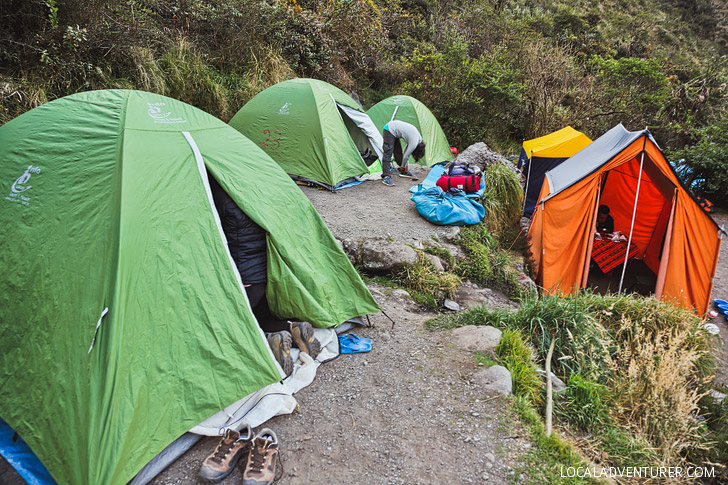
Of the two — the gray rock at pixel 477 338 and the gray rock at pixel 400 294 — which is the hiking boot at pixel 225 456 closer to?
the gray rock at pixel 477 338

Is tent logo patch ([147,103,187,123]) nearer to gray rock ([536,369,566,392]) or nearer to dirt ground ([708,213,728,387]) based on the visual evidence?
gray rock ([536,369,566,392])

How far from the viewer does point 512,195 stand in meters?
7.77

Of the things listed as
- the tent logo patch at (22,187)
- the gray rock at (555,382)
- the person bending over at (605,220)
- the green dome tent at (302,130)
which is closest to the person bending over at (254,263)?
the tent logo patch at (22,187)

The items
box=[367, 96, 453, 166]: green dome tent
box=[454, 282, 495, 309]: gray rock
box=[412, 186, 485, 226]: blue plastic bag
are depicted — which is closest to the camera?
box=[454, 282, 495, 309]: gray rock

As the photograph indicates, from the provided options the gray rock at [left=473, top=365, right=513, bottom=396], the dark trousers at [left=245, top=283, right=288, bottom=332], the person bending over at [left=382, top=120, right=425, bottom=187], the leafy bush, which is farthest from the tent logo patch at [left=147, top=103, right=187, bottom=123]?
the leafy bush

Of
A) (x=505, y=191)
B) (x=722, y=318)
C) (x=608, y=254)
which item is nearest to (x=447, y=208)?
(x=505, y=191)

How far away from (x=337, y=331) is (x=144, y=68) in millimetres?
6347

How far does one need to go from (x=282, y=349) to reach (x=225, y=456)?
0.82 meters

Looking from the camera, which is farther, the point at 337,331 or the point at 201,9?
the point at 201,9

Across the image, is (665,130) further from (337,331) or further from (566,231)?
(337,331)

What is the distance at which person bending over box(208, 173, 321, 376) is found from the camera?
313cm

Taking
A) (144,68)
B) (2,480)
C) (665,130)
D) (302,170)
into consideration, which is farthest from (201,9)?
(665,130)

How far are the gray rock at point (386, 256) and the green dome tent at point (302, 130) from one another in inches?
97.6

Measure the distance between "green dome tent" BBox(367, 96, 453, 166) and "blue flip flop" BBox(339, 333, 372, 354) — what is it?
6.76 m
